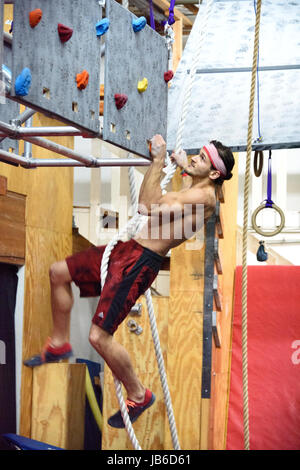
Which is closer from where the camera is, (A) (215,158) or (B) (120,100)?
(B) (120,100)

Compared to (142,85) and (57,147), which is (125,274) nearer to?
(57,147)

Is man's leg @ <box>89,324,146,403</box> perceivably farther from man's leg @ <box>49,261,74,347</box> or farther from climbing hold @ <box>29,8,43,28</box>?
climbing hold @ <box>29,8,43,28</box>

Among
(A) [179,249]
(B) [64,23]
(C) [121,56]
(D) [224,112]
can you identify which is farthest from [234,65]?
(B) [64,23]

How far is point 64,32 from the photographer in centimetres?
276

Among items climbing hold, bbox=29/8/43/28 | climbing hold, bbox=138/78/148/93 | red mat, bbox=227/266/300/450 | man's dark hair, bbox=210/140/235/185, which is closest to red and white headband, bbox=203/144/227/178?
man's dark hair, bbox=210/140/235/185

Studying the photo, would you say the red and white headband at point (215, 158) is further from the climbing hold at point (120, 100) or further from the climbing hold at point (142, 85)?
the climbing hold at point (120, 100)

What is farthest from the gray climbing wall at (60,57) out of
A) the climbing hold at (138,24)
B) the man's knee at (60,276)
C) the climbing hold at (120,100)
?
the man's knee at (60,276)

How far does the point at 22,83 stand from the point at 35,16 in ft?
0.89

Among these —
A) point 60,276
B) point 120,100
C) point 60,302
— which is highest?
point 120,100

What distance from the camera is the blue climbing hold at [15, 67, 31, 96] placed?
2514mm

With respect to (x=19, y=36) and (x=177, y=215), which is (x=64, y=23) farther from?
(x=177, y=215)

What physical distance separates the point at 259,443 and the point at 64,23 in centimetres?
462

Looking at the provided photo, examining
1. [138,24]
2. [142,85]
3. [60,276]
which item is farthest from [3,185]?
[138,24]

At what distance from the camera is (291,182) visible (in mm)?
8500
